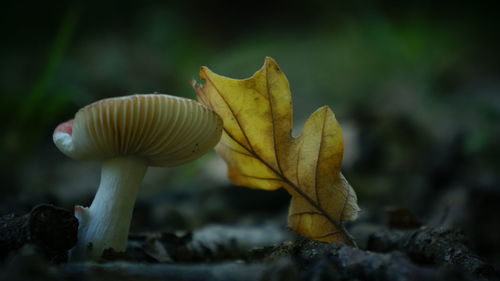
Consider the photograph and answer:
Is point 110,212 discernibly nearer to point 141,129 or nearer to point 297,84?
point 141,129

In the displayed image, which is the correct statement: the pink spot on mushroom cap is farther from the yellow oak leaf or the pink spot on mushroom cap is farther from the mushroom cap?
the yellow oak leaf

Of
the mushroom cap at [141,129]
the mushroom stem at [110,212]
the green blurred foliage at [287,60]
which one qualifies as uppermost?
the green blurred foliage at [287,60]

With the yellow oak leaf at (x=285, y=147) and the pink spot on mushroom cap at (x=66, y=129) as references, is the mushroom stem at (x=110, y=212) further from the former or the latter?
the yellow oak leaf at (x=285, y=147)

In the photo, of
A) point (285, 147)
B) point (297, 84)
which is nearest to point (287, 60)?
point (297, 84)

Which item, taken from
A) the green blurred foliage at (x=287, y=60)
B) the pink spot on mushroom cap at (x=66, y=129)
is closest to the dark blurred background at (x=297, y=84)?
the green blurred foliage at (x=287, y=60)

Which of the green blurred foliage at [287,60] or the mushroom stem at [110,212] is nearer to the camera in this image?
the mushroom stem at [110,212]

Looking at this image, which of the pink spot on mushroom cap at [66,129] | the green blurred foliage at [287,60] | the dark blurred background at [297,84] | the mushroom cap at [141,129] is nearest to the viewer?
the mushroom cap at [141,129]

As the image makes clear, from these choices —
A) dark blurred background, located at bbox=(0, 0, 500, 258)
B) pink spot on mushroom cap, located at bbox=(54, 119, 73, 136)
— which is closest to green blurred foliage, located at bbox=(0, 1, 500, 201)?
dark blurred background, located at bbox=(0, 0, 500, 258)

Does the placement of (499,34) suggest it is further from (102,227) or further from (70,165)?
(70,165)
